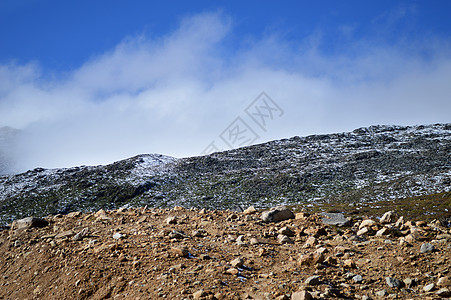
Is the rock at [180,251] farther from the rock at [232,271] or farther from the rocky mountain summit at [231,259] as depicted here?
the rock at [232,271]

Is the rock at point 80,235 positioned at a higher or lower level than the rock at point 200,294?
higher

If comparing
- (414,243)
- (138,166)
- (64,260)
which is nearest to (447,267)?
(414,243)

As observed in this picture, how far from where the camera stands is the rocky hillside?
71688mm

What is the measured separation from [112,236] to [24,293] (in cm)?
267

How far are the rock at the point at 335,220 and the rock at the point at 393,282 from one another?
4.15 meters

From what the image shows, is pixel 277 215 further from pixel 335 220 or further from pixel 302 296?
pixel 302 296

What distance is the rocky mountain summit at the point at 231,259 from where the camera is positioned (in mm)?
6406

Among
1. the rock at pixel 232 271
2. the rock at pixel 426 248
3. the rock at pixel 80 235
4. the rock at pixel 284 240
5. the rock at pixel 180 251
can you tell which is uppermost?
A: the rock at pixel 80 235

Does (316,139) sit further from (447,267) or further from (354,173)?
(447,267)

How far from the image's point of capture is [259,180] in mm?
95625

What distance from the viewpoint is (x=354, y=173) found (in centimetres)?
9162

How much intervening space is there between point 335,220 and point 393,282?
470cm

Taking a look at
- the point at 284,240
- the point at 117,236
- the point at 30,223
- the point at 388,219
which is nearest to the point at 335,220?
the point at 388,219

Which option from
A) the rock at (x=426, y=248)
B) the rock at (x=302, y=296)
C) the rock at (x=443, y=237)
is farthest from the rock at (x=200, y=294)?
the rock at (x=443, y=237)
